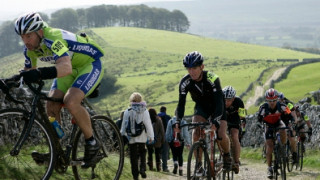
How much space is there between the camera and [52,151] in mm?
6512

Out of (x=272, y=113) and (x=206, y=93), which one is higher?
(x=206, y=93)

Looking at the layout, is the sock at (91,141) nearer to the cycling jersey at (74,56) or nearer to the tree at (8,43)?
the cycling jersey at (74,56)

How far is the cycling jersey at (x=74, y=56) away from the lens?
6542 mm

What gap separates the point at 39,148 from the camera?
675 centimetres

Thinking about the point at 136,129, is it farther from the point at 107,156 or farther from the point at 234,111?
the point at 107,156

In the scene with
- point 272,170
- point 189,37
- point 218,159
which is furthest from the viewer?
point 189,37

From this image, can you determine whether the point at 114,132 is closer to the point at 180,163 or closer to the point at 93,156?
the point at 93,156

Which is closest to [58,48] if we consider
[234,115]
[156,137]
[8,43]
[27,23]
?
[27,23]

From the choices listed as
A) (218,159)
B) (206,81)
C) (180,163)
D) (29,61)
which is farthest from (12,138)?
(180,163)

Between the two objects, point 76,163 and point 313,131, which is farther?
point 313,131

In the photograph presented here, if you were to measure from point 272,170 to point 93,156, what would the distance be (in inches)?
257

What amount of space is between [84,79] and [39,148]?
3.81 ft

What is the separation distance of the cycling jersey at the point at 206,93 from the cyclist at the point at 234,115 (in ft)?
6.08

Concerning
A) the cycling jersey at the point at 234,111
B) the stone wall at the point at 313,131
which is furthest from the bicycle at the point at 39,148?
the stone wall at the point at 313,131
